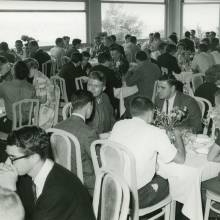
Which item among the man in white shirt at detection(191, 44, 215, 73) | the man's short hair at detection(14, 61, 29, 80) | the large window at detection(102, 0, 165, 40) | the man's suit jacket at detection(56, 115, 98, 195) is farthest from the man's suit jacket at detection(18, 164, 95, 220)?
the large window at detection(102, 0, 165, 40)

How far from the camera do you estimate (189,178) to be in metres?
3.12

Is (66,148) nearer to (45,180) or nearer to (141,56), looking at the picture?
(45,180)

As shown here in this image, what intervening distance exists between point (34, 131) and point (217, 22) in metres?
12.7

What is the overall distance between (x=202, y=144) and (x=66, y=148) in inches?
45.0

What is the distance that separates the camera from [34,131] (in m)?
2.29

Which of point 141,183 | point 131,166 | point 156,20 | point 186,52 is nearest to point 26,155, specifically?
point 131,166

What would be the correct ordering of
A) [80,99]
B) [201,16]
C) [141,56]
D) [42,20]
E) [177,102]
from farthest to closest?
[201,16], [42,20], [141,56], [177,102], [80,99]

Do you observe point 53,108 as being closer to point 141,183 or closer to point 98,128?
point 98,128

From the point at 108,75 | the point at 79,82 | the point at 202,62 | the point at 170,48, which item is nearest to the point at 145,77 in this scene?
the point at 108,75

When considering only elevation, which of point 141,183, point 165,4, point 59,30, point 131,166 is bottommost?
point 141,183

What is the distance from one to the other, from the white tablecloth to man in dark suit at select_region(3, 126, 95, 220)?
1231 millimetres

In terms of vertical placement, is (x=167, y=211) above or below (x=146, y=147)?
below

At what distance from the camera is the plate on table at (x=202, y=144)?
11.1 feet

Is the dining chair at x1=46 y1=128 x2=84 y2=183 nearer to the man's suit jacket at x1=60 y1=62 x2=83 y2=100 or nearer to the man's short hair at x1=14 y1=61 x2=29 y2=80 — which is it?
the man's short hair at x1=14 y1=61 x2=29 y2=80
